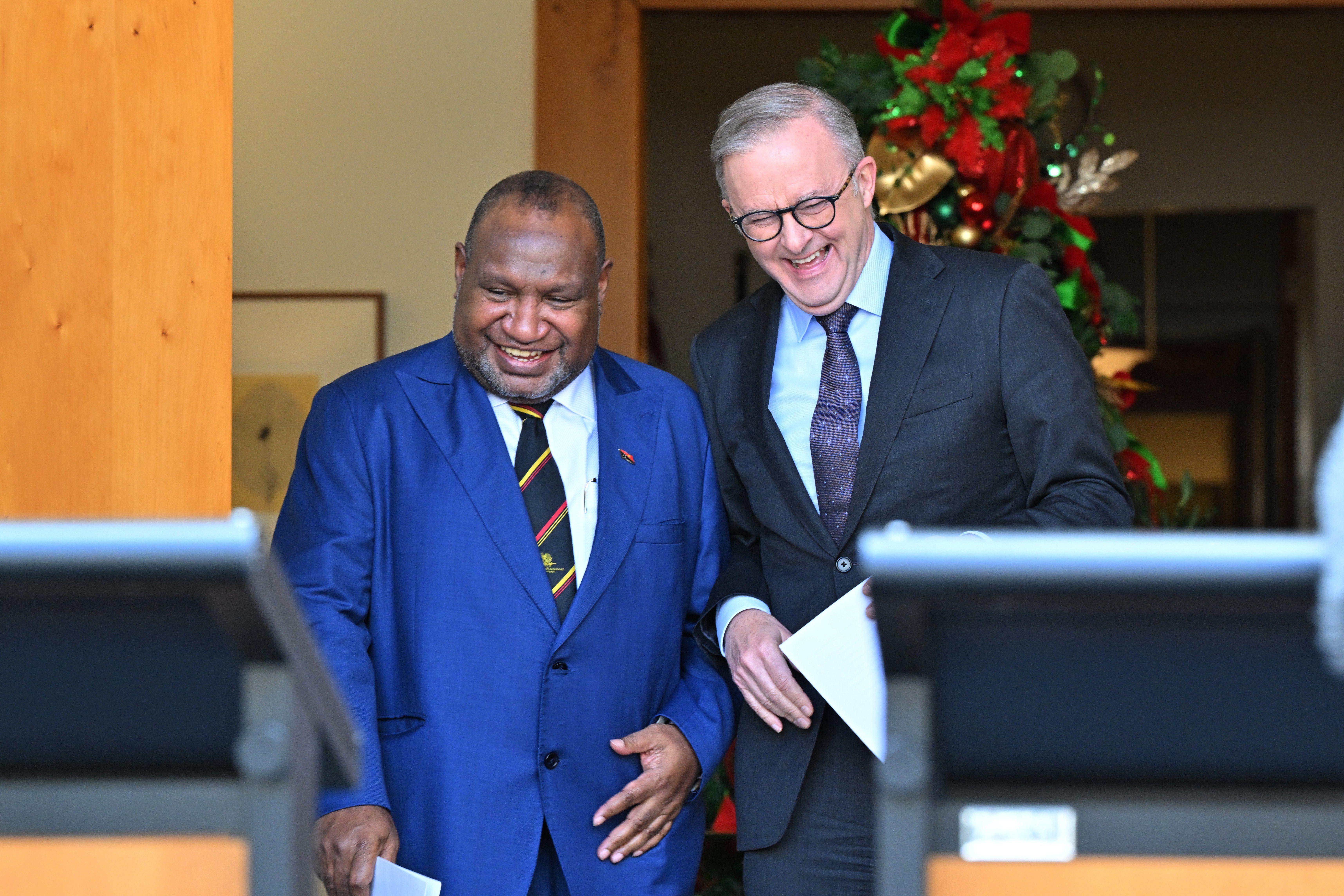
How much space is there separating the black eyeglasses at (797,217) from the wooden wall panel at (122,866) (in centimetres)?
125

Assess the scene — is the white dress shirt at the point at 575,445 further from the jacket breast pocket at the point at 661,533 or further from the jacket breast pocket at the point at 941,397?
the jacket breast pocket at the point at 941,397

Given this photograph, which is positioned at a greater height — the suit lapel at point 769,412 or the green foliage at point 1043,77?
the green foliage at point 1043,77

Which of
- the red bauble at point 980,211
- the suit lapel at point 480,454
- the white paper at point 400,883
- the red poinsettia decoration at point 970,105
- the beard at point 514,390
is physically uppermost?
the red poinsettia decoration at point 970,105

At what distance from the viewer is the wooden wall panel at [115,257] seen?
5.70 feet

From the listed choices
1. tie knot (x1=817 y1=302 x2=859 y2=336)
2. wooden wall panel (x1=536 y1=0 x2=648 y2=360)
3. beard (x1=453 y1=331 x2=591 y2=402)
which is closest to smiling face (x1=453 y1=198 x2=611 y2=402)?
beard (x1=453 y1=331 x2=591 y2=402)

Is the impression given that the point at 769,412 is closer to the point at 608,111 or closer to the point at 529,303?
the point at 529,303

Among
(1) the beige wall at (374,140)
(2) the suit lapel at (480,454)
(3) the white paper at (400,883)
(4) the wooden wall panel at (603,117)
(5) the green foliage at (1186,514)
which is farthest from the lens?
(1) the beige wall at (374,140)

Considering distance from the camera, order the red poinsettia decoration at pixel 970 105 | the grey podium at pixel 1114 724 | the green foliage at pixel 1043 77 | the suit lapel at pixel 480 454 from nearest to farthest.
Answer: the grey podium at pixel 1114 724
the suit lapel at pixel 480 454
the red poinsettia decoration at pixel 970 105
the green foliage at pixel 1043 77

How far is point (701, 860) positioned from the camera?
2.76m

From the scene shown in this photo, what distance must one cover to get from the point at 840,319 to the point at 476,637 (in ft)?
2.17

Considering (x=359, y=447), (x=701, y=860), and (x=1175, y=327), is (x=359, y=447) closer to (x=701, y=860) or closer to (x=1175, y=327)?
(x=701, y=860)

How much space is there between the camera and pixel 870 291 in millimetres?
1987

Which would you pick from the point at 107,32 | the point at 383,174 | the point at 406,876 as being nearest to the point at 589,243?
the point at 107,32

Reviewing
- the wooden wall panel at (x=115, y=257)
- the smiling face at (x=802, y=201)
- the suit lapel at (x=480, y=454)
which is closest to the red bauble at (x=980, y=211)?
the smiling face at (x=802, y=201)
